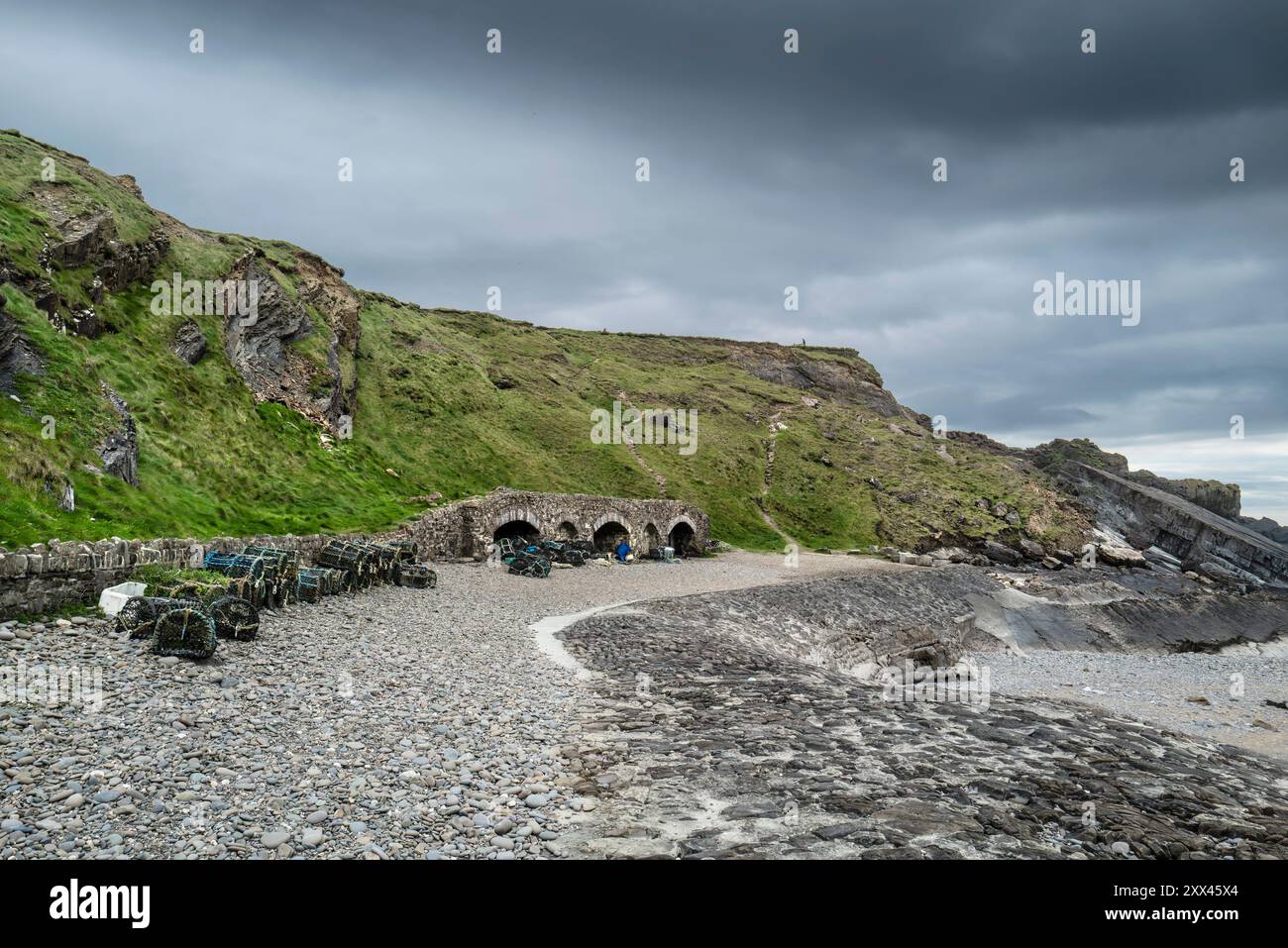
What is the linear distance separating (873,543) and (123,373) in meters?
73.5

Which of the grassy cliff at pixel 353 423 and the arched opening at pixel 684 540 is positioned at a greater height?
the grassy cliff at pixel 353 423

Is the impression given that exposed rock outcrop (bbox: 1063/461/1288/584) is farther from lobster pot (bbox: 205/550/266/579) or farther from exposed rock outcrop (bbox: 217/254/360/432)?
lobster pot (bbox: 205/550/266/579)

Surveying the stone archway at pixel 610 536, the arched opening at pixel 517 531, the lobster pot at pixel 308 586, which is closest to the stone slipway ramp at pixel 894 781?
the lobster pot at pixel 308 586

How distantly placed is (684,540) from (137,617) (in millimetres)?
57420

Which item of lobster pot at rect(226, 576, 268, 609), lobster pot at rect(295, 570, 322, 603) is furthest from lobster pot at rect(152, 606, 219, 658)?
lobster pot at rect(295, 570, 322, 603)

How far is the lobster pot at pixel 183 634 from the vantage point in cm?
1362

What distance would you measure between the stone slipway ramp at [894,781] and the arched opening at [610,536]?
4134 centimetres

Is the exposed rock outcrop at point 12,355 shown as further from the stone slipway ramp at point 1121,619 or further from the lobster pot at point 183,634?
the stone slipway ramp at point 1121,619

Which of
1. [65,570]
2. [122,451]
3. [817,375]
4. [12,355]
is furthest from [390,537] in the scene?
[817,375]

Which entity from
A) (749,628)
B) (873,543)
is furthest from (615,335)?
(749,628)

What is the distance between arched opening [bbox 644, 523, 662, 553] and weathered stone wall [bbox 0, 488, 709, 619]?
0.38ft

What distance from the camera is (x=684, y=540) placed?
229ft

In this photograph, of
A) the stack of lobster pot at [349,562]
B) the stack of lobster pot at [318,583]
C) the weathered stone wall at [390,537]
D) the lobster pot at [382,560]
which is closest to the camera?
the weathered stone wall at [390,537]

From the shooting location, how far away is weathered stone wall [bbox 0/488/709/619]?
14.7 meters
